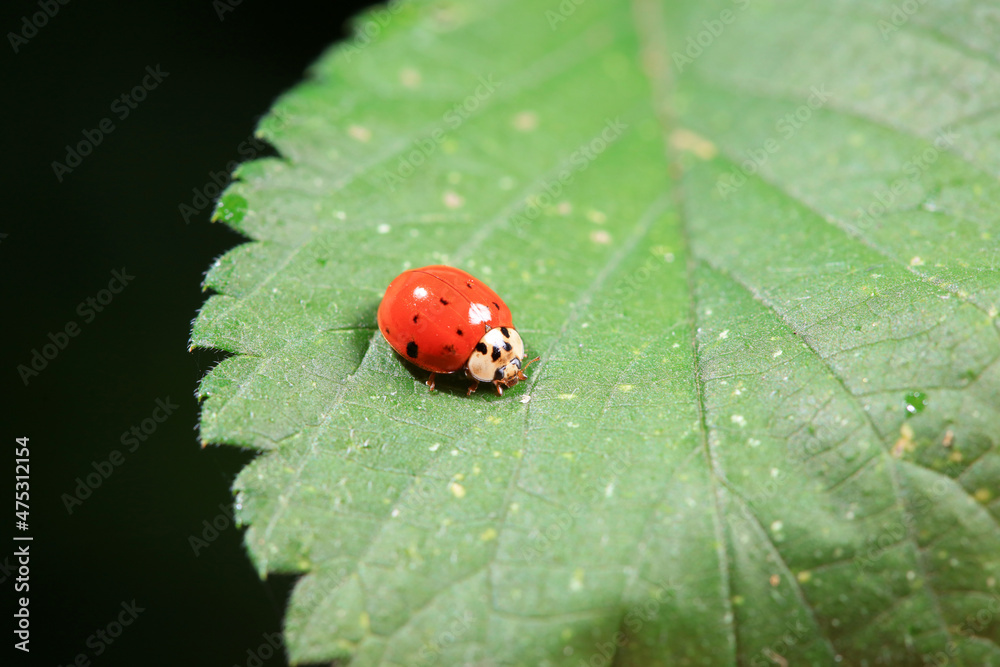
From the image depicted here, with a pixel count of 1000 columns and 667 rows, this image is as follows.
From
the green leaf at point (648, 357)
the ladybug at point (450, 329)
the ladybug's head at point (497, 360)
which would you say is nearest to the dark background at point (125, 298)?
the green leaf at point (648, 357)

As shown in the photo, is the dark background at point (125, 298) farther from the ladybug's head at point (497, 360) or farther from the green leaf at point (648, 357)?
the ladybug's head at point (497, 360)

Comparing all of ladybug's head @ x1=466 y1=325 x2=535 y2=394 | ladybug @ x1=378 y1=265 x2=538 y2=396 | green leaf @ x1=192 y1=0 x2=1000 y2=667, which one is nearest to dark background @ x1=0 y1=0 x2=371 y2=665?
green leaf @ x1=192 y1=0 x2=1000 y2=667

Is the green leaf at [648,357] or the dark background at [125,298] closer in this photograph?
the green leaf at [648,357]

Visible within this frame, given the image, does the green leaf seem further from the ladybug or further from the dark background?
the dark background

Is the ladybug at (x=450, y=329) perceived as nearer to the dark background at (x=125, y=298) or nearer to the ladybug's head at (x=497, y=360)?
the ladybug's head at (x=497, y=360)

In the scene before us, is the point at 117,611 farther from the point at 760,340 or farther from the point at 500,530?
the point at 760,340

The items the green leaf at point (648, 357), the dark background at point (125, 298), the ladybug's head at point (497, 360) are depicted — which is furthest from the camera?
the dark background at point (125, 298)

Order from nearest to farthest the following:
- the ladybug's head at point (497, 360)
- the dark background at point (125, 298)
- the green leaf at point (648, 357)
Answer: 1. the green leaf at point (648, 357)
2. the ladybug's head at point (497, 360)
3. the dark background at point (125, 298)
